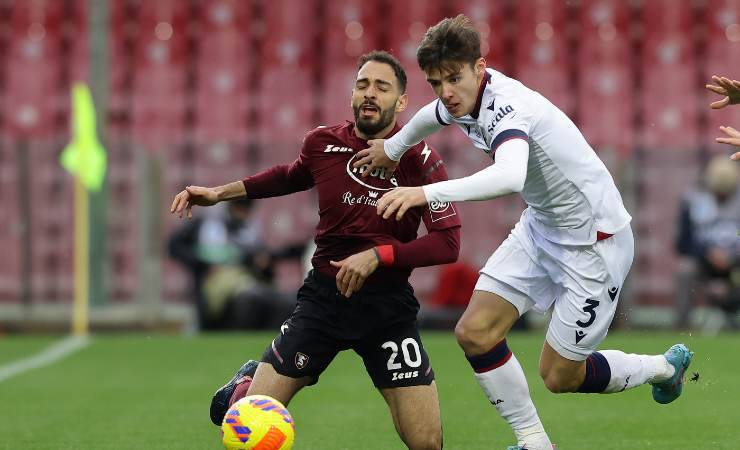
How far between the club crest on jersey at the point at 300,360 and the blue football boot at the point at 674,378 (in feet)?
6.18

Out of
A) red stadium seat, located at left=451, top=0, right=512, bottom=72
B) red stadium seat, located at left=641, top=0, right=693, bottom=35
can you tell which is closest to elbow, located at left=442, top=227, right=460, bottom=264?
red stadium seat, located at left=451, top=0, right=512, bottom=72

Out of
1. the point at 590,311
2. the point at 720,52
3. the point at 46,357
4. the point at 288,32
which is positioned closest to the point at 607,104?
the point at 720,52

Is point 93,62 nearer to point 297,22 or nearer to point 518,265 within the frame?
point 297,22

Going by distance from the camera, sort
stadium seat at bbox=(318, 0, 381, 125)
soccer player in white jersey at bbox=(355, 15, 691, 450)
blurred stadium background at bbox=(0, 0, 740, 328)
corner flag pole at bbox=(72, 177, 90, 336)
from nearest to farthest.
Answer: soccer player in white jersey at bbox=(355, 15, 691, 450)
corner flag pole at bbox=(72, 177, 90, 336)
blurred stadium background at bbox=(0, 0, 740, 328)
stadium seat at bbox=(318, 0, 381, 125)

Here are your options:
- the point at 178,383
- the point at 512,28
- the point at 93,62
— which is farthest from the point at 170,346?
the point at 512,28

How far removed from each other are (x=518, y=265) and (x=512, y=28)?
1318 cm

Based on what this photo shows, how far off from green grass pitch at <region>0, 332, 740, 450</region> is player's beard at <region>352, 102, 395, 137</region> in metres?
1.71

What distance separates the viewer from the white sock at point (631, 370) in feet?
21.2

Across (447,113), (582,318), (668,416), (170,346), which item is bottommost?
(170,346)

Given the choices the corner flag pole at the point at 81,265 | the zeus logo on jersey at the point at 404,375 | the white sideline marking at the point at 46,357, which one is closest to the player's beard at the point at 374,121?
the zeus logo on jersey at the point at 404,375

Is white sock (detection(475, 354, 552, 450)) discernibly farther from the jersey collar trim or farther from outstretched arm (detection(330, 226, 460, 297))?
the jersey collar trim

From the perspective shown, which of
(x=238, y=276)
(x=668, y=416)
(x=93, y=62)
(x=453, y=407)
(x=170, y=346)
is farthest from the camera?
(x=93, y=62)

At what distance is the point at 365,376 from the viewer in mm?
10812

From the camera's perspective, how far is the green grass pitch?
23.3 ft
